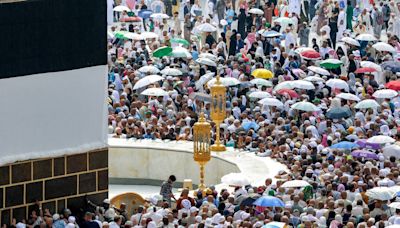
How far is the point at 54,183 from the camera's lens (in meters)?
35.3

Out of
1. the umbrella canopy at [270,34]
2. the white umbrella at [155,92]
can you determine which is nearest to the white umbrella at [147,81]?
the white umbrella at [155,92]

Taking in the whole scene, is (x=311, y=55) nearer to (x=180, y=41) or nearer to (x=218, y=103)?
(x=180, y=41)

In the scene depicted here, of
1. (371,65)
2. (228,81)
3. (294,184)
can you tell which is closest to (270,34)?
(371,65)

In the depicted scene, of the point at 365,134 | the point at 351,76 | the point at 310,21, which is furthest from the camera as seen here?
the point at 310,21

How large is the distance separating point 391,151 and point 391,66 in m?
9.07

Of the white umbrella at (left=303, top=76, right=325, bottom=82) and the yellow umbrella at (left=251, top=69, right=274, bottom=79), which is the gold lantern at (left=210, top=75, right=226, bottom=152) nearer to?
the white umbrella at (left=303, top=76, right=325, bottom=82)

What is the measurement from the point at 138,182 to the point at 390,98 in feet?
21.0

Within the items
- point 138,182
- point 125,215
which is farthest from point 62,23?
point 138,182

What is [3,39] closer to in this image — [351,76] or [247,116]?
[247,116]

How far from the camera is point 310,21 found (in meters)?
57.2

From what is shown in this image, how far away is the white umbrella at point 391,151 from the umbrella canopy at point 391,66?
877 centimetres

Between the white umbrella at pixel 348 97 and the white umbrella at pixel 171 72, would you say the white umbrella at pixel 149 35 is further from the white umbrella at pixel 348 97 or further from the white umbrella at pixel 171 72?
the white umbrella at pixel 348 97

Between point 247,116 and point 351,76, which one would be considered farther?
point 351,76

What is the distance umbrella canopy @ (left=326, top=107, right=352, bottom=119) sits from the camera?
42000mm
